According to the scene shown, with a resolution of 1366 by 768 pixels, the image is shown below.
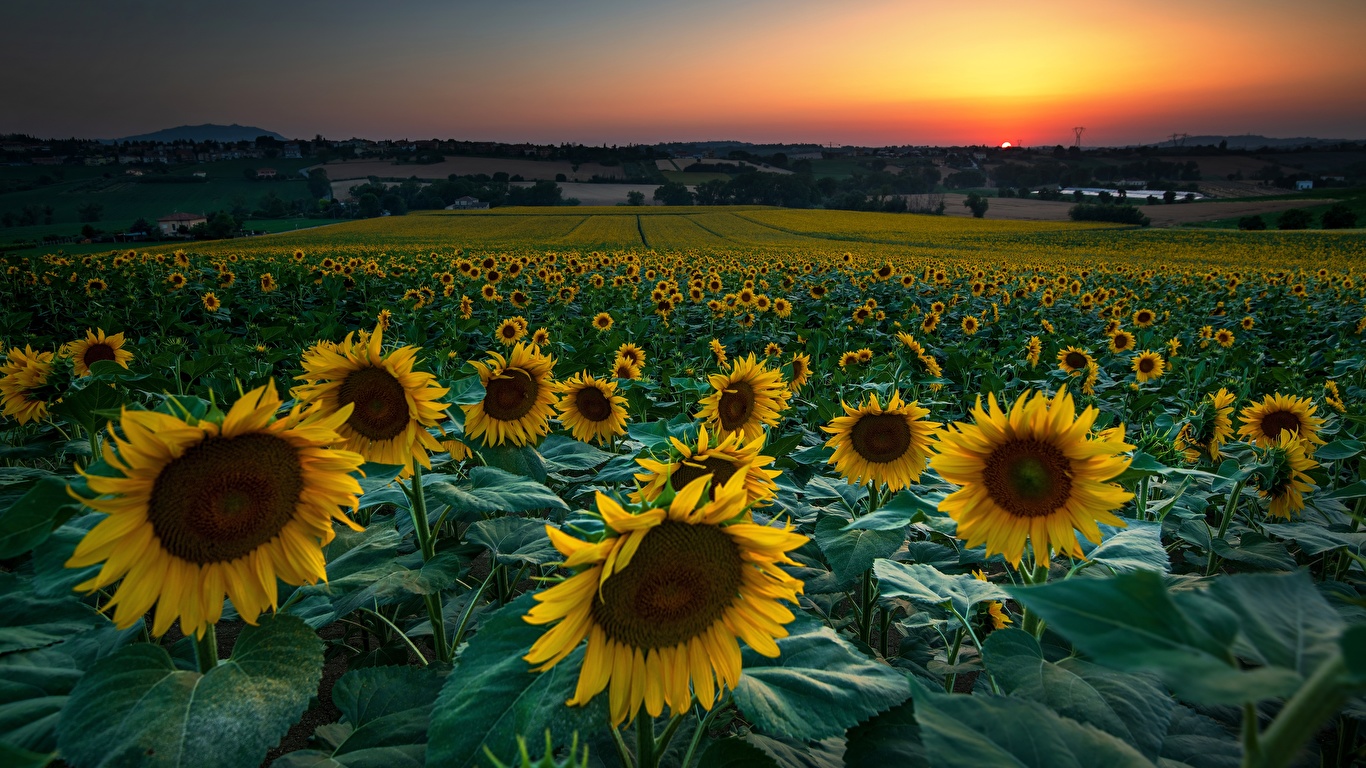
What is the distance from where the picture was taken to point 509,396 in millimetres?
2857

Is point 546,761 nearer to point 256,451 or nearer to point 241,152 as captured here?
point 256,451

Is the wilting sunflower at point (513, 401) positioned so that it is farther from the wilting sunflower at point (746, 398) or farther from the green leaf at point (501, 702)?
the green leaf at point (501, 702)

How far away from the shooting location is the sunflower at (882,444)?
3031 mm

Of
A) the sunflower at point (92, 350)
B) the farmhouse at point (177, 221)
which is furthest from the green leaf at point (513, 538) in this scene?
the farmhouse at point (177, 221)

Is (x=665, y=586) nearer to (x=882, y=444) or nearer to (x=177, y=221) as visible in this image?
(x=882, y=444)

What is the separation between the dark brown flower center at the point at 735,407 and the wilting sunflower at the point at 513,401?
978 millimetres

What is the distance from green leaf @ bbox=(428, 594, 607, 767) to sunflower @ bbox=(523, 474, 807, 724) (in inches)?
1.5

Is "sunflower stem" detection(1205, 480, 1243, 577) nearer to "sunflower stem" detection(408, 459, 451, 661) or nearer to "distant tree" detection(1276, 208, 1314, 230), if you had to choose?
"sunflower stem" detection(408, 459, 451, 661)

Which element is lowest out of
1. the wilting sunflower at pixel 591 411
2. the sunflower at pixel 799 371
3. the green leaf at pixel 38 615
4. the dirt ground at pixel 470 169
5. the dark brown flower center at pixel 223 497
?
the sunflower at pixel 799 371

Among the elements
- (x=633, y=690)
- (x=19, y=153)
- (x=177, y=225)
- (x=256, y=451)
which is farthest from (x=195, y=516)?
(x=19, y=153)

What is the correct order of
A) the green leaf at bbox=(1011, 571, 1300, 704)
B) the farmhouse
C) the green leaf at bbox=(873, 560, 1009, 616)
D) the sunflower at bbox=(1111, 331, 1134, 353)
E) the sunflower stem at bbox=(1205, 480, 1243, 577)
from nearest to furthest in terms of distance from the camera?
the green leaf at bbox=(1011, 571, 1300, 704)
the green leaf at bbox=(873, 560, 1009, 616)
the sunflower stem at bbox=(1205, 480, 1243, 577)
the sunflower at bbox=(1111, 331, 1134, 353)
the farmhouse

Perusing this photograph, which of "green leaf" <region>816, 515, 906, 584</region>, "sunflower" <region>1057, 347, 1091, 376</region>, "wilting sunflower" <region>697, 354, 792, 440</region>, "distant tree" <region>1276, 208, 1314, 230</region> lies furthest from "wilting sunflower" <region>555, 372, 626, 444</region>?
"distant tree" <region>1276, 208, 1314, 230</region>

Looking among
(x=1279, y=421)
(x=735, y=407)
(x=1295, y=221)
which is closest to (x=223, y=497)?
(x=735, y=407)

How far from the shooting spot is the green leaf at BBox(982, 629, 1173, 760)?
1.50 m
